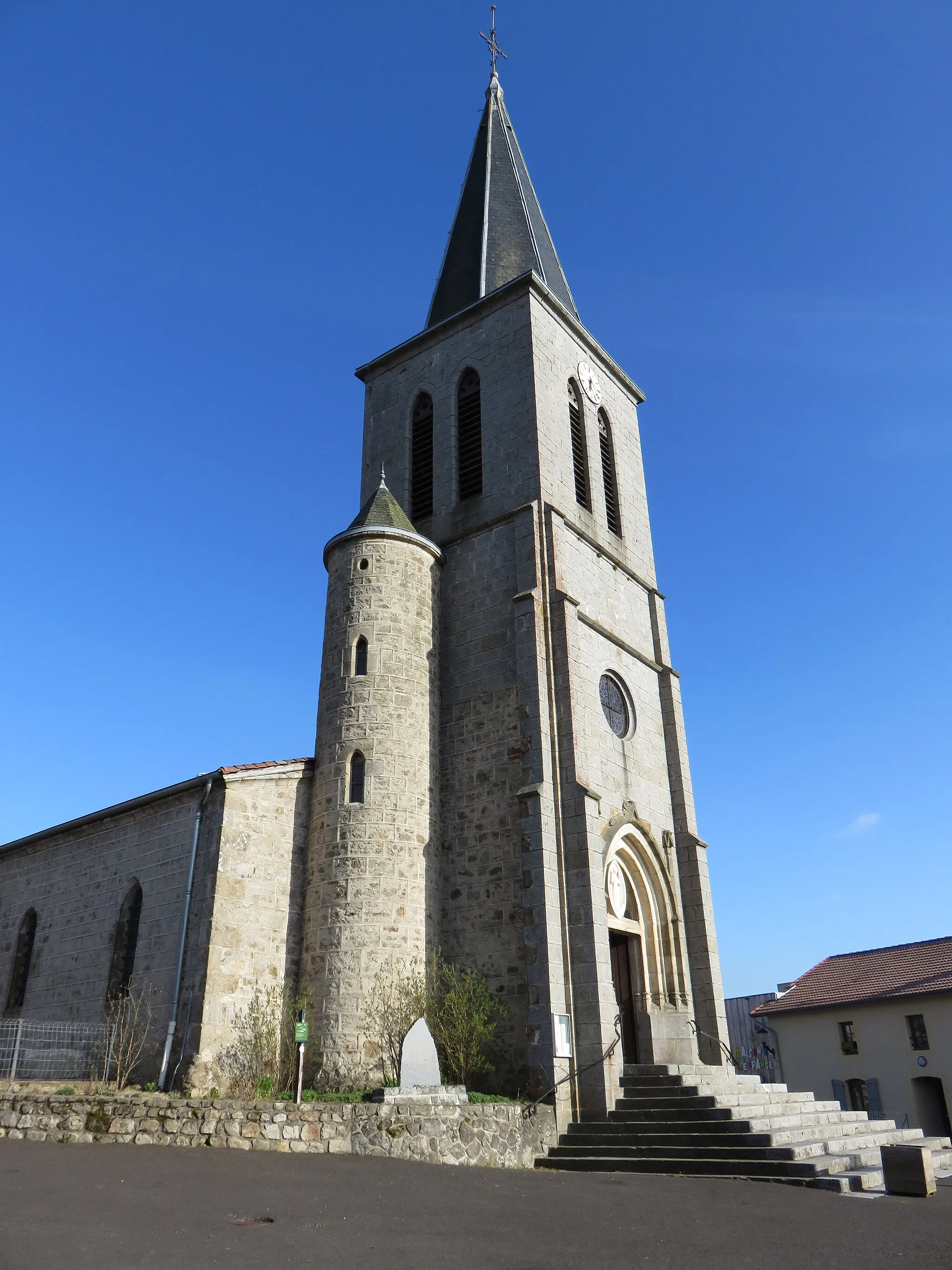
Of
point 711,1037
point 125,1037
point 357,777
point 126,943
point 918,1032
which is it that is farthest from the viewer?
point 918,1032

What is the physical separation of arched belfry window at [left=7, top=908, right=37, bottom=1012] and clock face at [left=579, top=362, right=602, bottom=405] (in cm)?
1757

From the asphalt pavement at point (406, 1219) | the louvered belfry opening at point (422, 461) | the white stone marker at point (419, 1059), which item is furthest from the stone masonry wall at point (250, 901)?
the louvered belfry opening at point (422, 461)

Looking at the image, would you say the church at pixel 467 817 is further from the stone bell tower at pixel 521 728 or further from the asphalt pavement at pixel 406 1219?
the asphalt pavement at pixel 406 1219

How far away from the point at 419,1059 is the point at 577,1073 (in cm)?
277

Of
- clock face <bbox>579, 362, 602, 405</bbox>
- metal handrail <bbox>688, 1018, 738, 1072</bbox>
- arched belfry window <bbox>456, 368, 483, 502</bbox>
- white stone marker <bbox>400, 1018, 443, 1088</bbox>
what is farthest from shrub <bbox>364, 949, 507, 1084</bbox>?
clock face <bbox>579, 362, 602, 405</bbox>

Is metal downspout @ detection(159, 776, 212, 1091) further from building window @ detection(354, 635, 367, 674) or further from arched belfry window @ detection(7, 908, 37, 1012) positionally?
arched belfry window @ detection(7, 908, 37, 1012)

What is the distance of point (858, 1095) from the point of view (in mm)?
30422

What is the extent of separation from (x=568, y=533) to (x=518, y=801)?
20.7 feet

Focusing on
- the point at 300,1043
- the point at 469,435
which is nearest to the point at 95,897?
the point at 300,1043

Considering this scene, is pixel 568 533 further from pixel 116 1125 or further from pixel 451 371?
pixel 116 1125

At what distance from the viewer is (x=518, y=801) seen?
16219mm

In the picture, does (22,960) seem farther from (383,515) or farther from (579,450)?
(579,450)

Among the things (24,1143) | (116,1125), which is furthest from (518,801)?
(24,1143)

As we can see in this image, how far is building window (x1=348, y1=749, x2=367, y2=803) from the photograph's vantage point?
16453 mm
